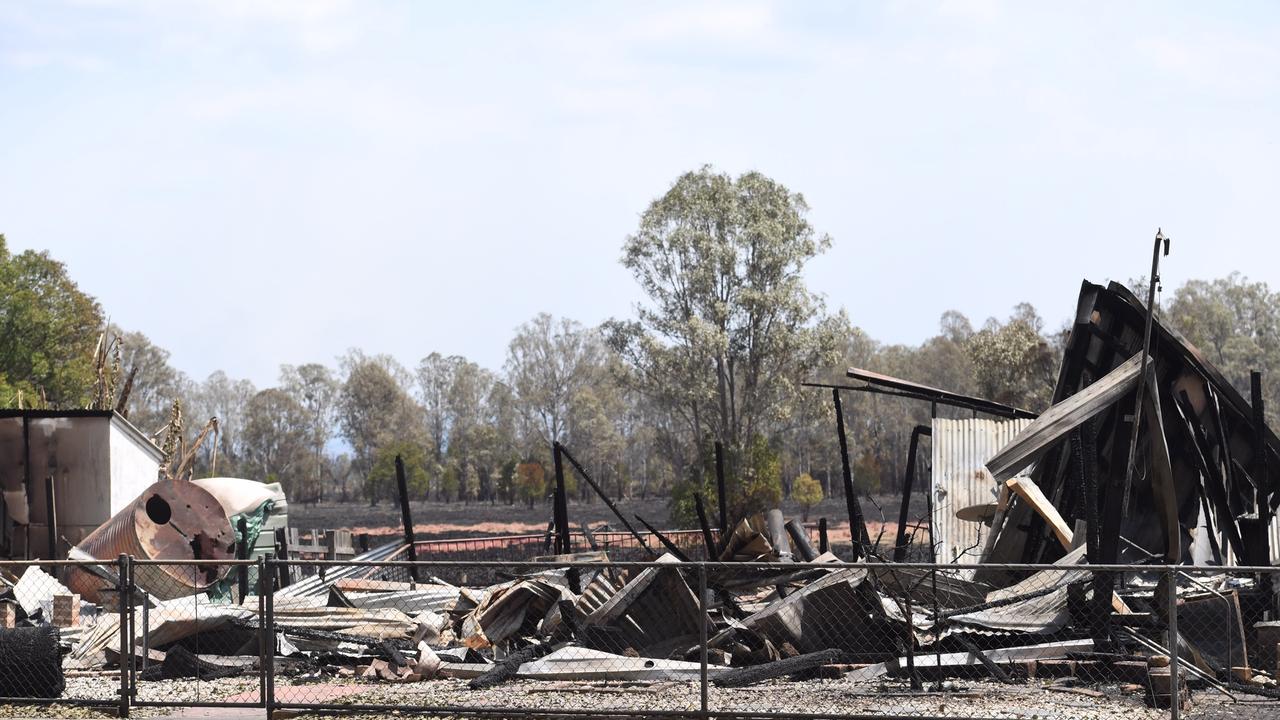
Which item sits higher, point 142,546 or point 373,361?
point 373,361

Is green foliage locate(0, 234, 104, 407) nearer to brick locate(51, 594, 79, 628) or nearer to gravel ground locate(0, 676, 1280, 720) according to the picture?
brick locate(51, 594, 79, 628)

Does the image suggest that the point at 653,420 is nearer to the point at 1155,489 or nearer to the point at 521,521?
the point at 521,521

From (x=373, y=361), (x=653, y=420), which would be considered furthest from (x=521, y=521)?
(x=373, y=361)

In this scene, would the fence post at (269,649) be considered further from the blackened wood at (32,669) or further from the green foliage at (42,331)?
the green foliage at (42,331)

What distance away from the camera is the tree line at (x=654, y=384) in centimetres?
5950

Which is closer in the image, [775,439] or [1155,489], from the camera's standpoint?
[1155,489]

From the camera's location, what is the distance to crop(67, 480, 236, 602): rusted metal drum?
21484 millimetres

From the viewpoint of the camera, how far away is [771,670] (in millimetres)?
12508

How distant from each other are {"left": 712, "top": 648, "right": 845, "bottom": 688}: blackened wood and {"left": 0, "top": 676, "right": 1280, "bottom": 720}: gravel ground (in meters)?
0.10

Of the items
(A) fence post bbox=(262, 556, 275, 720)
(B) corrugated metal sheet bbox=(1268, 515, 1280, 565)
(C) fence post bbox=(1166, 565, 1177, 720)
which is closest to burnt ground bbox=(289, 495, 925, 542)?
(B) corrugated metal sheet bbox=(1268, 515, 1280, 565)

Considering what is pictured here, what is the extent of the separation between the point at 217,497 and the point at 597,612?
11665 mm

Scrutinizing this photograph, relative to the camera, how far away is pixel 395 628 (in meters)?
16.1

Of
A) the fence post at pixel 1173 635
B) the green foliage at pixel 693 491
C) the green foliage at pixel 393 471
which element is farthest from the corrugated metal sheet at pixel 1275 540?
the green foliage at pixel 393 471

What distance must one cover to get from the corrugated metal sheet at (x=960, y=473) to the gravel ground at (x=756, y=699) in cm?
785
